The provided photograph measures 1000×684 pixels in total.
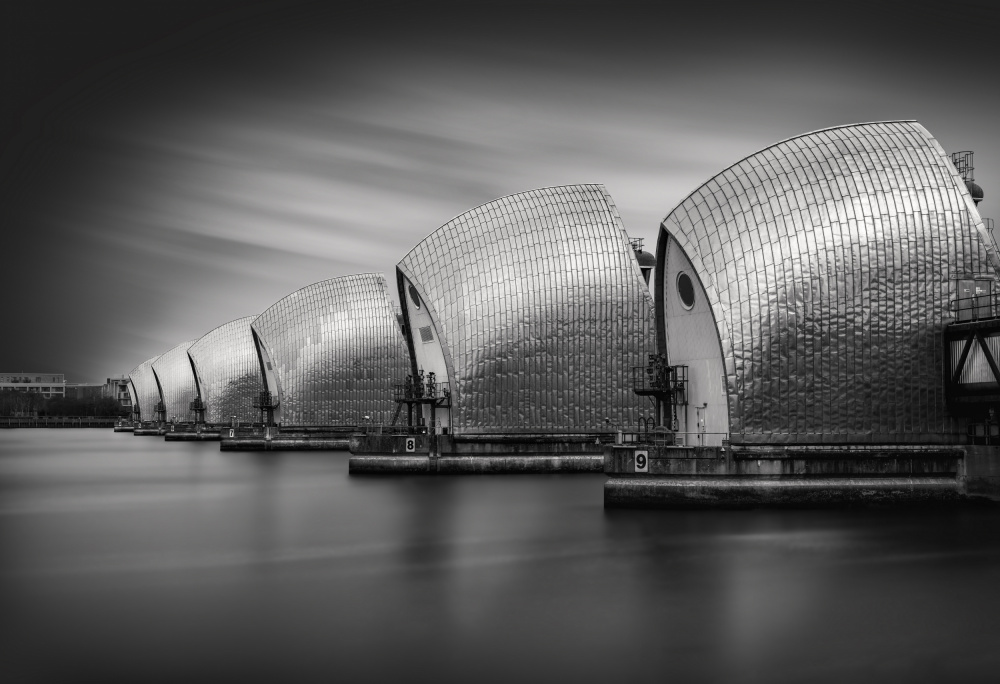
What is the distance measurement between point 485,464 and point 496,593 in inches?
1223

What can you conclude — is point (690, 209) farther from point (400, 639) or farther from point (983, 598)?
point (400, 639)

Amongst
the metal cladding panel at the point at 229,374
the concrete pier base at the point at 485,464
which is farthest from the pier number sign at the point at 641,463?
the metal cladding panel at the point at 229,374

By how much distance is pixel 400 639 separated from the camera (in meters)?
18.0

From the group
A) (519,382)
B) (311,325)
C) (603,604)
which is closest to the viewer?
(603,604)

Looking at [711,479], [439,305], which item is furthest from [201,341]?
[711,479]

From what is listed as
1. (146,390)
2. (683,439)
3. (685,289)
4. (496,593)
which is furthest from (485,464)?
(146,390)

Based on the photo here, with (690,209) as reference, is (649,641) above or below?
below

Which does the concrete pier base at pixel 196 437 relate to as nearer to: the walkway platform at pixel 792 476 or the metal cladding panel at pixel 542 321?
the metal cladding panel at pixel 542 321

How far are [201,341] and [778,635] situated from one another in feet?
362

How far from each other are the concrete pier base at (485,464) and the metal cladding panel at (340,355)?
3191 centimetres

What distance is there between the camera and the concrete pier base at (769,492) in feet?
111

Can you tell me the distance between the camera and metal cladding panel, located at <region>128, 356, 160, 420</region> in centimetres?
15088

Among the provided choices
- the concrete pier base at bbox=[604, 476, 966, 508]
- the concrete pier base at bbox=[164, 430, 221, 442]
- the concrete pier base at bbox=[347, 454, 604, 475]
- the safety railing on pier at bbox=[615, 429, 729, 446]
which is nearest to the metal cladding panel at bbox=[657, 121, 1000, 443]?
the safety railing on pier at bbox=[615, 429, 729, 446]

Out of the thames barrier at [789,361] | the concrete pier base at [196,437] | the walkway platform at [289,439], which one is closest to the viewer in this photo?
the thames barrier at [789,361]
